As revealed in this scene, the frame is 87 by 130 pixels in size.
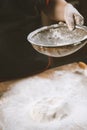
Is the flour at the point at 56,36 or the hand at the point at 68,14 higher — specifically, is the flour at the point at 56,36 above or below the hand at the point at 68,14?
below

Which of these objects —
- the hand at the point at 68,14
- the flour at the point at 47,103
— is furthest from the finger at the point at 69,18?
the flour at the point at 47,103

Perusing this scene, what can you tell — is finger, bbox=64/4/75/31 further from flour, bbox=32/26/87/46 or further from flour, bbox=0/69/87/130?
flour, bbox=0/69/87/130

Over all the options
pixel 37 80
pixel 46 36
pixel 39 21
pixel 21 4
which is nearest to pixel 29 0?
pixel 21 4

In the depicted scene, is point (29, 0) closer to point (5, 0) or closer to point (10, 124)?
point (5, 0)

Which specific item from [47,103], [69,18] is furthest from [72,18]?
[47,103]

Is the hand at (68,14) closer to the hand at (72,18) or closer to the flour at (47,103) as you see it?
the hand at (72,18)

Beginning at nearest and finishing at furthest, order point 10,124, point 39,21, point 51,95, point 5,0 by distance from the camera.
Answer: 1. point 10,124
2. point 51,95
3. point 5,0
4. point 39,21

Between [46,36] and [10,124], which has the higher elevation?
[46,36]

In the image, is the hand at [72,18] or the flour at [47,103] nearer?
the flour at [47,103]

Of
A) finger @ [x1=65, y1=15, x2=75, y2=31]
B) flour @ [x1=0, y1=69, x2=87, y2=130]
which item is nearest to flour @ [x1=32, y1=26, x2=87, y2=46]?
finger @ [x1=65, y1=15, x2=75, y2=31]
